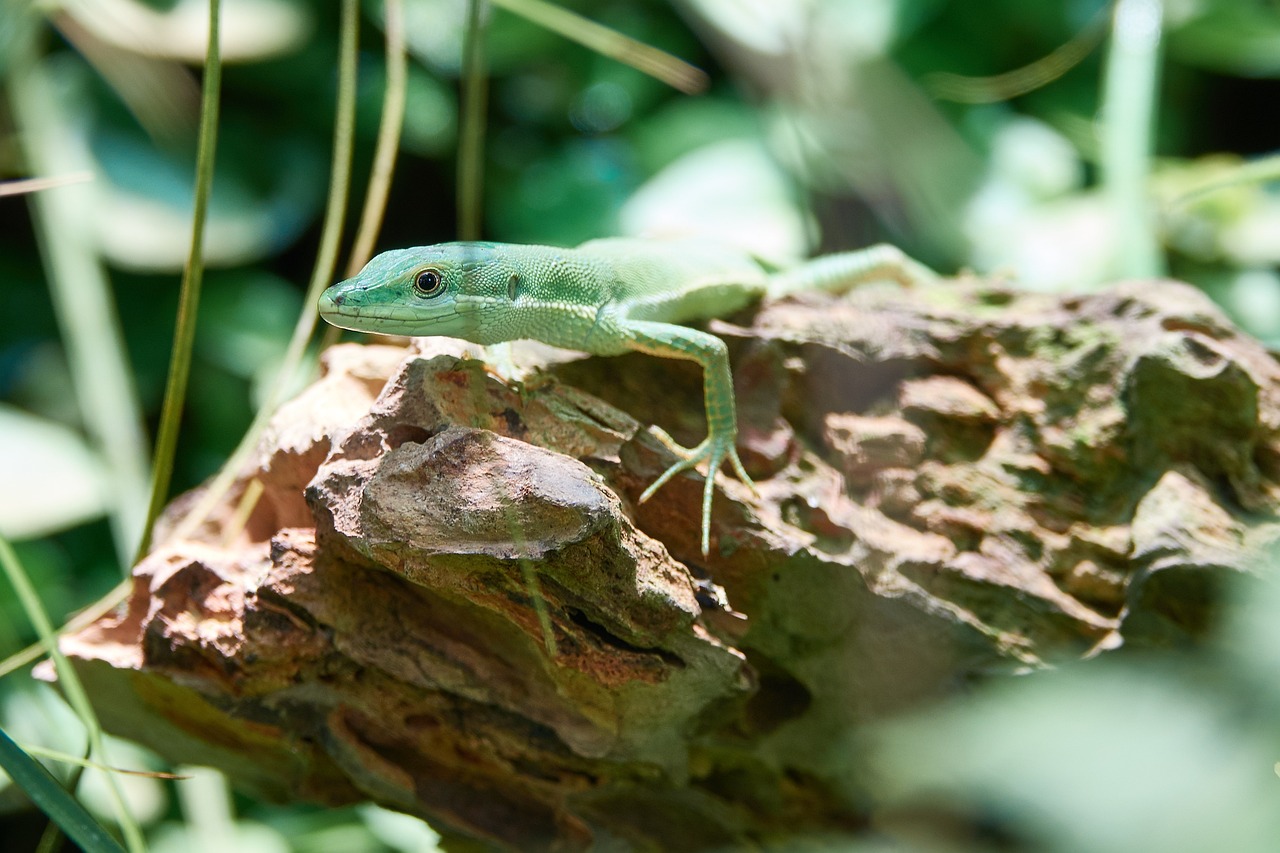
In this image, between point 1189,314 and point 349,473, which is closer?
point 349,473

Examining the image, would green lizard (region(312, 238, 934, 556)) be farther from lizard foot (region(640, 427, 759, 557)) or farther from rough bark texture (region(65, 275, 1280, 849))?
rough bark texture (region(65, 275, 1280, 849))

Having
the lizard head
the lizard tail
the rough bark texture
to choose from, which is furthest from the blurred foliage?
the lizard head

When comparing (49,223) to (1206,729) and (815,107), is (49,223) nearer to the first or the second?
(815,107)

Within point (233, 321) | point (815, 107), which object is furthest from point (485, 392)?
point (233, 321)

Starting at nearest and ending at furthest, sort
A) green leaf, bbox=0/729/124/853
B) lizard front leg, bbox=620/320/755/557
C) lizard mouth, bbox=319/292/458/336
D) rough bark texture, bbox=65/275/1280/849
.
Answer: green leaf, bbox=0/729/124/853, rough bark texture, bbox=65/275/1280/849, lizard mouth, bbox=319/292/458/336, lizard front leg, bbox=620/320/755/557

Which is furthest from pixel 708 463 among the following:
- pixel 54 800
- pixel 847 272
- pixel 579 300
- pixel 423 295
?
pixel 54 800

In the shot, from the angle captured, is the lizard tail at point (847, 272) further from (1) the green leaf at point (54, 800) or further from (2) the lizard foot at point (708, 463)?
(1) the green leaf at point (54, 800)

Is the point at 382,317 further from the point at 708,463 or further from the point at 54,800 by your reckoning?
the point at 54,800
